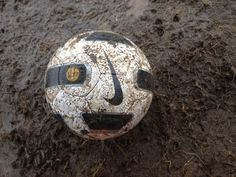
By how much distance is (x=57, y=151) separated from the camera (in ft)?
12.1

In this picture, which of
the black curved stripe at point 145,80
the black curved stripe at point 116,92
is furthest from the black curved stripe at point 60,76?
the black curved stripe at point 145,80

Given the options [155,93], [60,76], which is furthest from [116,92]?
[155,93]

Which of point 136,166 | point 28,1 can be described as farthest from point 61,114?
point 28,1

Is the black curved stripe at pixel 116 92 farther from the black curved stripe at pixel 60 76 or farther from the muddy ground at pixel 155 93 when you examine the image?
the muddy ground at pixel 155 93

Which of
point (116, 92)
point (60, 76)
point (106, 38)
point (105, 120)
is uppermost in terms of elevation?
point (106, 38)

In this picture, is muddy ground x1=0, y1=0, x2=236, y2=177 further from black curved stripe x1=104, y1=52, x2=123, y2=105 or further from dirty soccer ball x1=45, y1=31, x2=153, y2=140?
black curved stripe x1=104, y1=52, x2=123, y2=105

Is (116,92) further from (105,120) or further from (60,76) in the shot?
(60,76)

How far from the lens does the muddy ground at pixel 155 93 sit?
11.7 feet

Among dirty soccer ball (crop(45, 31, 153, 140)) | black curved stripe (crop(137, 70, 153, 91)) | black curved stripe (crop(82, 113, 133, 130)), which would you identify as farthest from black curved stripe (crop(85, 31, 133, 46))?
black curved stripe (crop(82, 113, 133, 130))

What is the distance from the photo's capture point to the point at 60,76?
3.05m

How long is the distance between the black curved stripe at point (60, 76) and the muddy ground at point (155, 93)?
0.70m

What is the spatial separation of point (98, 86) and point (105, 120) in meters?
0.24

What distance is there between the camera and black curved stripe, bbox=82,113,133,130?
9.78 feet

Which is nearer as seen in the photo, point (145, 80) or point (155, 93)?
point (145, 80)
